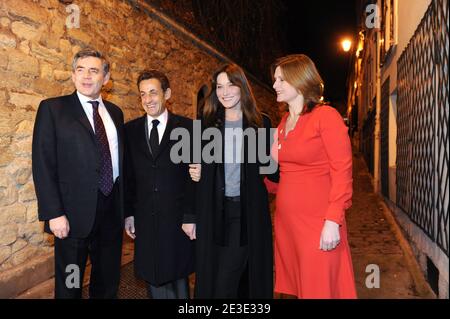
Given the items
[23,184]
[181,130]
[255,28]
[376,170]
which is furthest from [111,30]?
[255,28]

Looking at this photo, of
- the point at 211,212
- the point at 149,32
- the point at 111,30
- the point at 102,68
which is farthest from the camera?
the point at 149,32

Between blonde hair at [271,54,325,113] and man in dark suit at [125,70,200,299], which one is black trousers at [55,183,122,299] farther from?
blonde hair at [271,54,325,113]

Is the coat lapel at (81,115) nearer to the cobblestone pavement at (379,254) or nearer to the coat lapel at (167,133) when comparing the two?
the coat lapel at (167,133)

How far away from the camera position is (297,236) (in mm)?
2436

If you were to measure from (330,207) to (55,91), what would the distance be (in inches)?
123

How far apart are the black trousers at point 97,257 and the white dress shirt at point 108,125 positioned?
0.63ft

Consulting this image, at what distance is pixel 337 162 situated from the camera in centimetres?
226

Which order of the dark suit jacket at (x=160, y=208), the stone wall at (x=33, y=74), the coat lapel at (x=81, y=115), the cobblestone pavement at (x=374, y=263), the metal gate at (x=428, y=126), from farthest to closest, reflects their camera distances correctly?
the cobblestone pavement at (x=374, y=263) → the stone wall at (x=33, y=74) → the metal gate at (x=428, y=126) → the dark suit jacket at (x=160, y=208) → the coat lapel at (x=81, y=115)

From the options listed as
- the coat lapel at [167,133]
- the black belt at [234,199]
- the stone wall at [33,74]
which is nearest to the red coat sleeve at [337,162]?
the black belt at [234,199]

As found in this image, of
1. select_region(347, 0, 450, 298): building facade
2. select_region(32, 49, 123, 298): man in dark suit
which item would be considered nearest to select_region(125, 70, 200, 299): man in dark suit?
select_region(32, 49, 123, 298): man in dark suit

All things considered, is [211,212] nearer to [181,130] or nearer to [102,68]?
[181,130]

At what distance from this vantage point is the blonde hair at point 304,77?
7.82ft

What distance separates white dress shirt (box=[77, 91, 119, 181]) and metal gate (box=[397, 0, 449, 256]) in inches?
96.5

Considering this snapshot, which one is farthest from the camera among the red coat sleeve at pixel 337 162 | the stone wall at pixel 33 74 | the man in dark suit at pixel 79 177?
the stone wall at pixel 33 74
